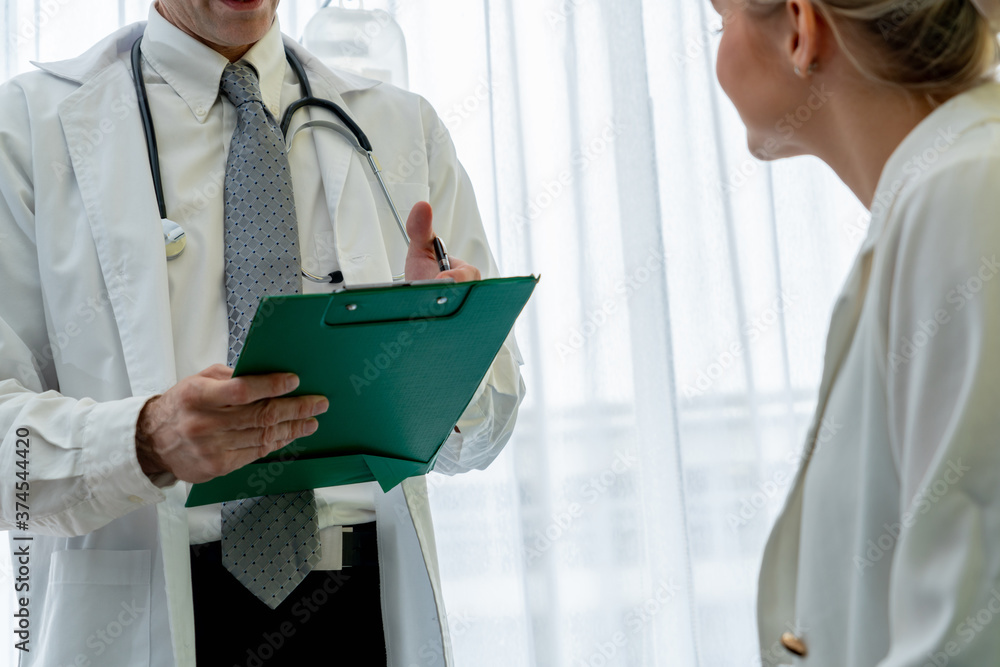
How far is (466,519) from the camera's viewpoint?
211cm

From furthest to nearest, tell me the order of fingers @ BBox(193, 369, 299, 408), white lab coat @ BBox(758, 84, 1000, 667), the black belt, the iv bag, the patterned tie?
the iv bag
the black belt
the patterned tie
fingers @ BBox(193, 369, 299, 408)
white lab coat @ BBox(758, 84, 1000, 667)

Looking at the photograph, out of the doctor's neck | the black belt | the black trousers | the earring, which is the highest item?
the doctor's neck

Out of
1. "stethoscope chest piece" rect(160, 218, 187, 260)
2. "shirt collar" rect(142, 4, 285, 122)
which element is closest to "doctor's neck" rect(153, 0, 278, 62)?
"shirt collar" rect(142, 4, 285, 122)

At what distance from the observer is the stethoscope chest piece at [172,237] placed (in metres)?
1.15

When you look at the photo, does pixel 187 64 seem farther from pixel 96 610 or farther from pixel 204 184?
pixel 96 610

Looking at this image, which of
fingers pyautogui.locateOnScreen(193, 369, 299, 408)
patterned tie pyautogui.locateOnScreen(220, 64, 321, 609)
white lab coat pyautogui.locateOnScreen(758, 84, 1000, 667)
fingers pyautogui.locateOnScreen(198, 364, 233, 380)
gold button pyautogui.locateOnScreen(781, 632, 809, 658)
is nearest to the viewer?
white lab coat pyautogui.locateOnScreen(758, 84, 1000, 667)

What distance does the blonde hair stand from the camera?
0.69 m

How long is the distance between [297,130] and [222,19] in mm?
197

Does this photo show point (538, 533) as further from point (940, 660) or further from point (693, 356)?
point (940, 660)

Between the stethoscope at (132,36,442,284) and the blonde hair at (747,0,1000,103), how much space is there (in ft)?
2.10

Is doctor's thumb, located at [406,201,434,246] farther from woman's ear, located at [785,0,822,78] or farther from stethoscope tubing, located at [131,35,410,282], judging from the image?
woman's ear, located at [785,0,822,78]

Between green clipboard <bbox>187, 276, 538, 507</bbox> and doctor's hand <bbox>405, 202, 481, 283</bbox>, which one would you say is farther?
doctor's hand <bbox>405, 202, 481, 283</bbox>

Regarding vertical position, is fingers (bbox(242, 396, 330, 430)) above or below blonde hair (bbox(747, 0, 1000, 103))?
below

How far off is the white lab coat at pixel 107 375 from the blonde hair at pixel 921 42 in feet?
2.19
